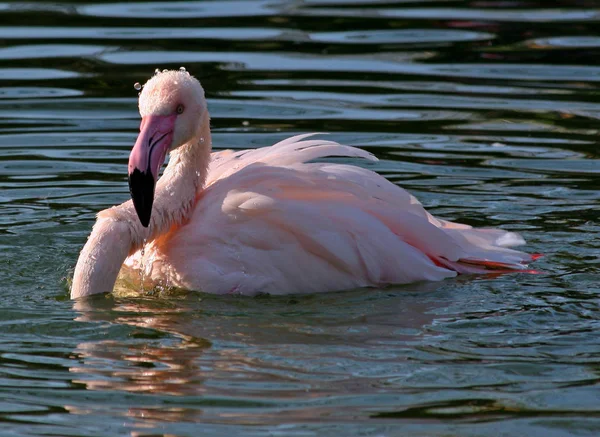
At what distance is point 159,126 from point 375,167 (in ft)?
10.6

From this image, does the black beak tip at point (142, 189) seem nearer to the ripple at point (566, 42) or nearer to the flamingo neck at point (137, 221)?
the flamingo neck at point (137, 221)

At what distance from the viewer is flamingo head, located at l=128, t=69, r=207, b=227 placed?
20.3 feet

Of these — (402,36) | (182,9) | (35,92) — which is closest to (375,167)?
(35,92)

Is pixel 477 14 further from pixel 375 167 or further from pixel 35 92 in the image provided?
pixel 35 92

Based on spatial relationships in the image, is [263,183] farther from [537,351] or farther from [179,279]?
[537,351]

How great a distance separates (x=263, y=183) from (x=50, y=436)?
235 cm

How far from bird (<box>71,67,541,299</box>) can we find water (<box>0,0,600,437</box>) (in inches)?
5.3

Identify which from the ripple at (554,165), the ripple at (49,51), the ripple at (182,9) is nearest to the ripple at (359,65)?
the ripple at (49,51)

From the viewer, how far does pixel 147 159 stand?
6.22 m

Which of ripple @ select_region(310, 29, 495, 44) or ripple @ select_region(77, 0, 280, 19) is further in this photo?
ripple @ select_region(77, 0, 280, 19)

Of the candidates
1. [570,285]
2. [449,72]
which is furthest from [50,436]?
[449,72]

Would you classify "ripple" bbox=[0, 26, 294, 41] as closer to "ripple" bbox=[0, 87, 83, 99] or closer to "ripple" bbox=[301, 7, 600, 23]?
"ripple" bbox=[301, 7, 600, 23]

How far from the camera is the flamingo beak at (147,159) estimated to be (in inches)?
243

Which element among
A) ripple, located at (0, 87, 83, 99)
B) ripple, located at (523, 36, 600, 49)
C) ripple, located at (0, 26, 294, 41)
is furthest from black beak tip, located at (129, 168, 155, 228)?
ripple, located at (523, 36, 600, 49)
